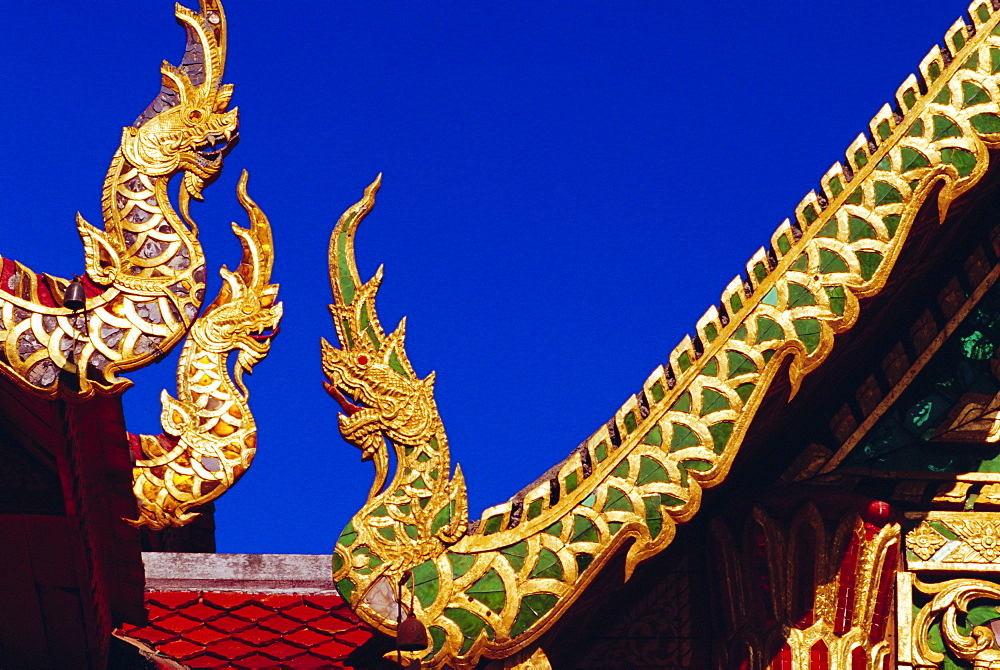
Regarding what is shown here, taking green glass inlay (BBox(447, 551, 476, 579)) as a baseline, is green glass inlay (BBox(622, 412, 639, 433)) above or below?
above

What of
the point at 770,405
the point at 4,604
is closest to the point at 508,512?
the point at 770,405

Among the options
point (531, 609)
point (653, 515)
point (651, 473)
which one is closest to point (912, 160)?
point (651, 473)

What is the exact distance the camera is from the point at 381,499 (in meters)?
6.75

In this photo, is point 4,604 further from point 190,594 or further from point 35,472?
point 190,594

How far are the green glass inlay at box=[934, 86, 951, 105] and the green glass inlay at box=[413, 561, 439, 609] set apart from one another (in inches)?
105

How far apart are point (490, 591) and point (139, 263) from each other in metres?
1.90

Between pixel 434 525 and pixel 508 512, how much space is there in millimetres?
291

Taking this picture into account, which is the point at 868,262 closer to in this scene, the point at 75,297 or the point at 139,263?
the point at 139,263

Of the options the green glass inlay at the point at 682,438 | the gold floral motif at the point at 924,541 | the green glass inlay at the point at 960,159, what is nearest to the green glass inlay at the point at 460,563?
the green glass inlay at the point at 682,438

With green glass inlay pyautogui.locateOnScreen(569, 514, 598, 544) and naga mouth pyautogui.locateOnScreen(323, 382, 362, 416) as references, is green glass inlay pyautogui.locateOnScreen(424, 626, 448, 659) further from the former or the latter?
naga mouth pyautogui.locateOnScreen(323, 382, 362, 416)

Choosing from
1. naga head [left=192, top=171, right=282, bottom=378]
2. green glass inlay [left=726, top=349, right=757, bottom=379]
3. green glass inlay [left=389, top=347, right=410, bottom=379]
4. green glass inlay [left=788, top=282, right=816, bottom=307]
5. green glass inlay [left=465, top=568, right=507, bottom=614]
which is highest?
naga head [left=192, top=171, right=282, bottom=378]

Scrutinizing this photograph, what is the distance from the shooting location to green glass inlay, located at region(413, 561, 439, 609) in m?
6.62

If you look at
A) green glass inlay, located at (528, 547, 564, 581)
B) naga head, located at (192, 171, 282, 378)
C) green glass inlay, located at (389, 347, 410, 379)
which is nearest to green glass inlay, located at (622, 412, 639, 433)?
green glass inlay, located at (528, 547, 564, 581)

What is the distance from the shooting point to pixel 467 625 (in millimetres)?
6594
